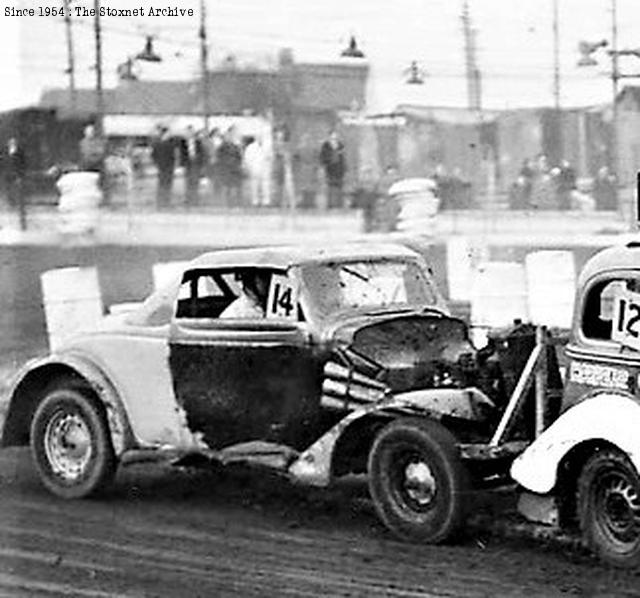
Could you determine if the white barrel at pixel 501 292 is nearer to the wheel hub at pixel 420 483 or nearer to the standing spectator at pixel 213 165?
the wheel hub at pixel 420 483

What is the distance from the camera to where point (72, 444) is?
5.72 m

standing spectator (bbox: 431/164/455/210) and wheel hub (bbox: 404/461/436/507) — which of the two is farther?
standing spectator (bbox: 431/164/455/210)

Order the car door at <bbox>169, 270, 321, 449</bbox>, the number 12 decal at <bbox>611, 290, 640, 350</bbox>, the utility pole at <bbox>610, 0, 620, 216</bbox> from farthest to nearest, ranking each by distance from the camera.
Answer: the car door at <bbox>169, 270, 321, 449</bbox>, the utility pole at <bbox>610, 0, 620, 216</bbox>, the number 12 decal at <bbox>611, 290, 640, 350</bbox>

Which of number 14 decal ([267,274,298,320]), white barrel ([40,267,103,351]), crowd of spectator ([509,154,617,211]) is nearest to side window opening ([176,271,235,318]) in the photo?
number 14 decal ([267,274,298,320])

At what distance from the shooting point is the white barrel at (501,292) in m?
5.10

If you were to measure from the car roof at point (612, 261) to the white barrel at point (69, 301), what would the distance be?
1.50 meters

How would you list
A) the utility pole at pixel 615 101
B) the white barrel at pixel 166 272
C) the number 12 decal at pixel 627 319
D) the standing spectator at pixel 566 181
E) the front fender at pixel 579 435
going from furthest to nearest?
1. the white barrel at pixel 166 272
2. the standing spectator at pixel 566 181
3. the utility pole at pixel 615 101
4. the number 12 decal at pixel 627 319
5. the front fender at pixel 579 435

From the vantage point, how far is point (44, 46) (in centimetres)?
502

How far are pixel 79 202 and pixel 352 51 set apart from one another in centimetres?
95

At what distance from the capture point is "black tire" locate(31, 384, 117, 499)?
5543mm

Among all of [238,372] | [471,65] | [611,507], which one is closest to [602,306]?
[611,507]

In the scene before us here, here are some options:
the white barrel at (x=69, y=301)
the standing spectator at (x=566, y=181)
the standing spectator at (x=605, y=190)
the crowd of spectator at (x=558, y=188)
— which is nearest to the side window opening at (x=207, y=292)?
the white barrel at (x=69, y=301)

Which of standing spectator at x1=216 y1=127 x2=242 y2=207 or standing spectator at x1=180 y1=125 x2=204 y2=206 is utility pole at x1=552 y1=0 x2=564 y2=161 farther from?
standing spectator at x1=180 y1=125 x2=204 y2=206

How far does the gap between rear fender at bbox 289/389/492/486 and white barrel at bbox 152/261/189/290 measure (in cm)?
70
